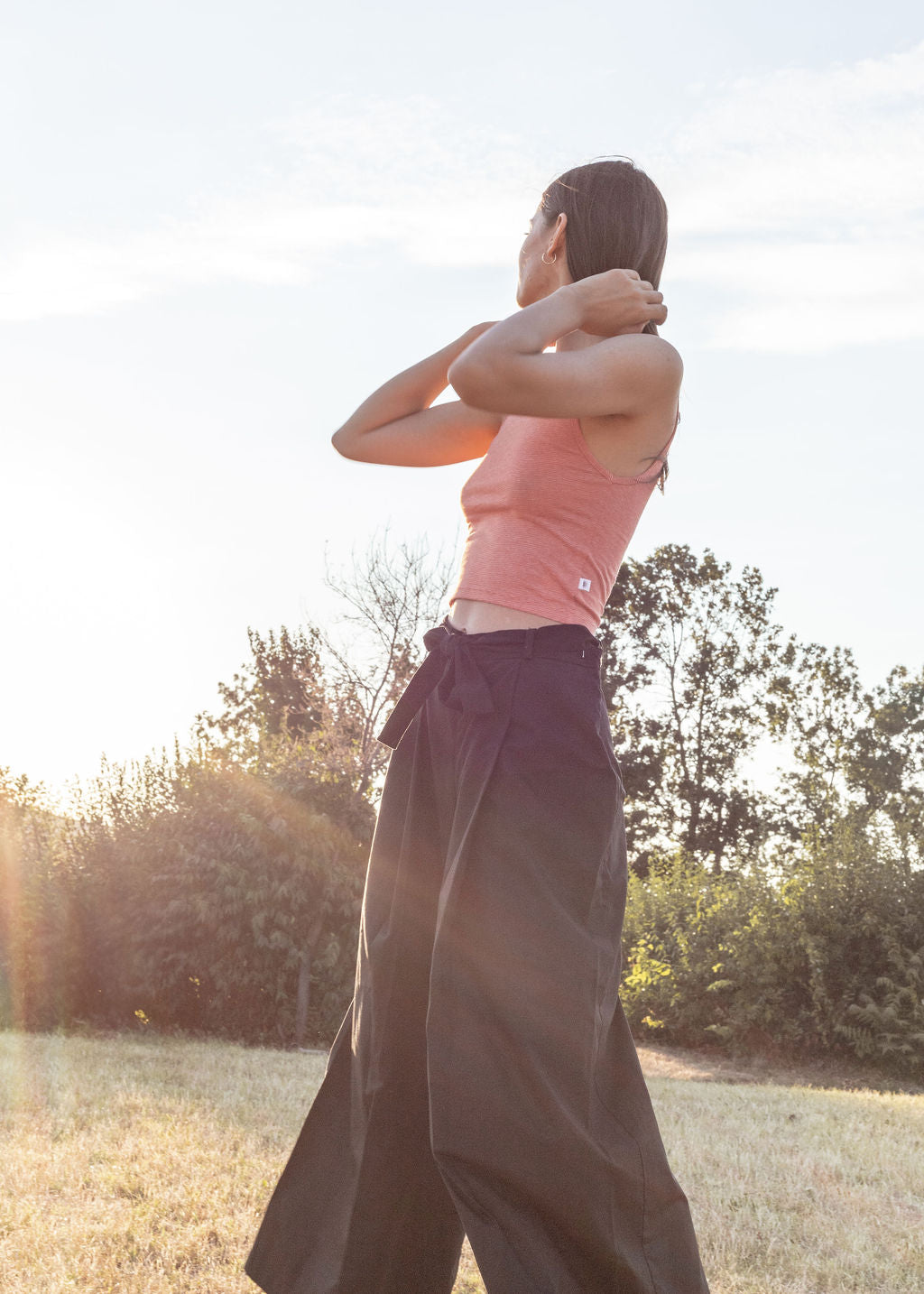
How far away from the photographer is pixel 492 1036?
1.78 m

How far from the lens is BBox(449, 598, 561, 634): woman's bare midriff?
6.62 ft

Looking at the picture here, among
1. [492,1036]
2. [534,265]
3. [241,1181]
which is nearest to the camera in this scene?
[492,1036]

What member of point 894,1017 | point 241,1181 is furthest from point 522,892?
point 894,1017

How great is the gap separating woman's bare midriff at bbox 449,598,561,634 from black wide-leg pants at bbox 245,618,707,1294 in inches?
0.9

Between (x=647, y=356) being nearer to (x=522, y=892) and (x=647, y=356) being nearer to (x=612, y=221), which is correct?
(x=612, y=221)

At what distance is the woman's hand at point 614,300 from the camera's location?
1942 mm

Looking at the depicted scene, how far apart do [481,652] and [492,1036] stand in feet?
2.15

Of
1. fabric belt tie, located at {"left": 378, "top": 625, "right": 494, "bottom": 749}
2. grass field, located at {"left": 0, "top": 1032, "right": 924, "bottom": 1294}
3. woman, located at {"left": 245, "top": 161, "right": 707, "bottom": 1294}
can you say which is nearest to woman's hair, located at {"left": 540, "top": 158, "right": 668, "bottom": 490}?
woman, located at {"left": 245, "top": 161, "right": 707, "bottom": 1294}

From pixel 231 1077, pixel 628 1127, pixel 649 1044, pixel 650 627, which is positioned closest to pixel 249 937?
pixel 231 1077

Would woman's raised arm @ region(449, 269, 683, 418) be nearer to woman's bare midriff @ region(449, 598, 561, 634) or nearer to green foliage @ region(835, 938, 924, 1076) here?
woman's bare midriff @ region(449, 598, 561, 634)

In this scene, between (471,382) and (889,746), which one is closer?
(471,382)

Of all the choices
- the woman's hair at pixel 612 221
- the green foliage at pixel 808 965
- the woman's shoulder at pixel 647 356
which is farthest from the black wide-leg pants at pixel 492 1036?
the green foliage at pixel 808 965

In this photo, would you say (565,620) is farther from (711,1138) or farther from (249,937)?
(249,937)

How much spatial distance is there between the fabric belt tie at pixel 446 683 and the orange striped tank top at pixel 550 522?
106mm
